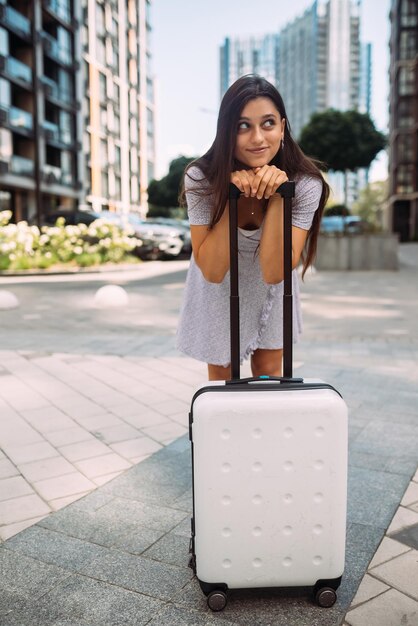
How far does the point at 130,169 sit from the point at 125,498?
52197 mm

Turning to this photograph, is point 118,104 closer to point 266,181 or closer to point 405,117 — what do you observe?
point 405,117

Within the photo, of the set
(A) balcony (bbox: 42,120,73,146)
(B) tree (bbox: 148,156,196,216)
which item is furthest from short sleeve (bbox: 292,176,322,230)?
(B) tree (bbox: 148,156,196,216)

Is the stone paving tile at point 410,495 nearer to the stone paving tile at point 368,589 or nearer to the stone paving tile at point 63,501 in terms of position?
the stone paving tile at point 368,589

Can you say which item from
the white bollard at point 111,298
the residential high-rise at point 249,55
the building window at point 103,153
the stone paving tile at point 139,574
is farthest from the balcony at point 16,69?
the residential high-rise at point 249,55

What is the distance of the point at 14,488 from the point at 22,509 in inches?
9.2

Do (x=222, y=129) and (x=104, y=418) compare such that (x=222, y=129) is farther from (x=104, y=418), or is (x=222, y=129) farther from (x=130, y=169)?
(x=130, y=169)

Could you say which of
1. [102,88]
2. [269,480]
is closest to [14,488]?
[269,480]

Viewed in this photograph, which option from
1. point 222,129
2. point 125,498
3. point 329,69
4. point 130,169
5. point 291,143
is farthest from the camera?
point 329,69

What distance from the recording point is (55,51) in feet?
120

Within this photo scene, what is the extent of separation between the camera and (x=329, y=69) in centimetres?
13575

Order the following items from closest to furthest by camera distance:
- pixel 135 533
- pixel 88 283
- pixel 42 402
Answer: pixel 135 533 < pixel 42 402 < pixel 88 283

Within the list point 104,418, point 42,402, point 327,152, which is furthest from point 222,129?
point 327,152

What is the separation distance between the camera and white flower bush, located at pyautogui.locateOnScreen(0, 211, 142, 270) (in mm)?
15703

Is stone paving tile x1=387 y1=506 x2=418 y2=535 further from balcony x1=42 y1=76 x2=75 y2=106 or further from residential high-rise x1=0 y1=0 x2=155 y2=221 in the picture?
balcony x1=42 y1=76 x2=75 y2=106
